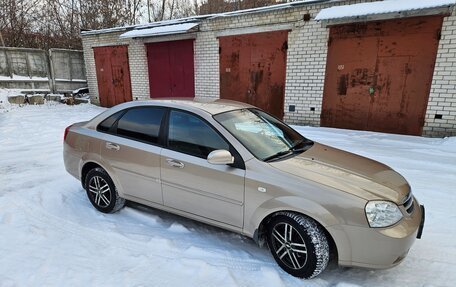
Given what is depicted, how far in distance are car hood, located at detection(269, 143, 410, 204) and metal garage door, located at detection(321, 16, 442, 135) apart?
4.90m

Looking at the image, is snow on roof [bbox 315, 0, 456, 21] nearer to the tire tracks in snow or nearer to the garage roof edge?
the garage roof edge

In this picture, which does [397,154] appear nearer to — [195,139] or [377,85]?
[377,85]

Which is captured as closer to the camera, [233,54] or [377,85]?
[377,85]

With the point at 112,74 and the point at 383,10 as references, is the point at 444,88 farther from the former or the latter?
the point at 112,74

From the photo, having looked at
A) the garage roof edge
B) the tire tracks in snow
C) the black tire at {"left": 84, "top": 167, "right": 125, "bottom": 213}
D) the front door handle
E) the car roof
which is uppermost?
the garage roof edge

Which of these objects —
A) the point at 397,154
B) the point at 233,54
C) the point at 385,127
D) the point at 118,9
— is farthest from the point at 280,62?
the point at 118,9

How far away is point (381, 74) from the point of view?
6961 millimetres

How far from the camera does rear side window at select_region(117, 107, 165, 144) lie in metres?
3.12

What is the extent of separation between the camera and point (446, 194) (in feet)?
12.5

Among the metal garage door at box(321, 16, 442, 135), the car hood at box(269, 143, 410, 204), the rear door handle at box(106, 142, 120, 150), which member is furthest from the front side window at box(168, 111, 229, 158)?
the metal garage door at box(321, 16, 442, 135)

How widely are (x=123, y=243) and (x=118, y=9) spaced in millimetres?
19794

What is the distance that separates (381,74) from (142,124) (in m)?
6.14

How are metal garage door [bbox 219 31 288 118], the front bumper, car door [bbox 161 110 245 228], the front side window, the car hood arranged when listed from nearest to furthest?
the front bumper, the car hood, car door [bbox 161 110 245 228], the front side window, metal garage door [bbox 219 31 288 118]

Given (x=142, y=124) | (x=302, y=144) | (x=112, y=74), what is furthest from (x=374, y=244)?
(x=112, y=74)
